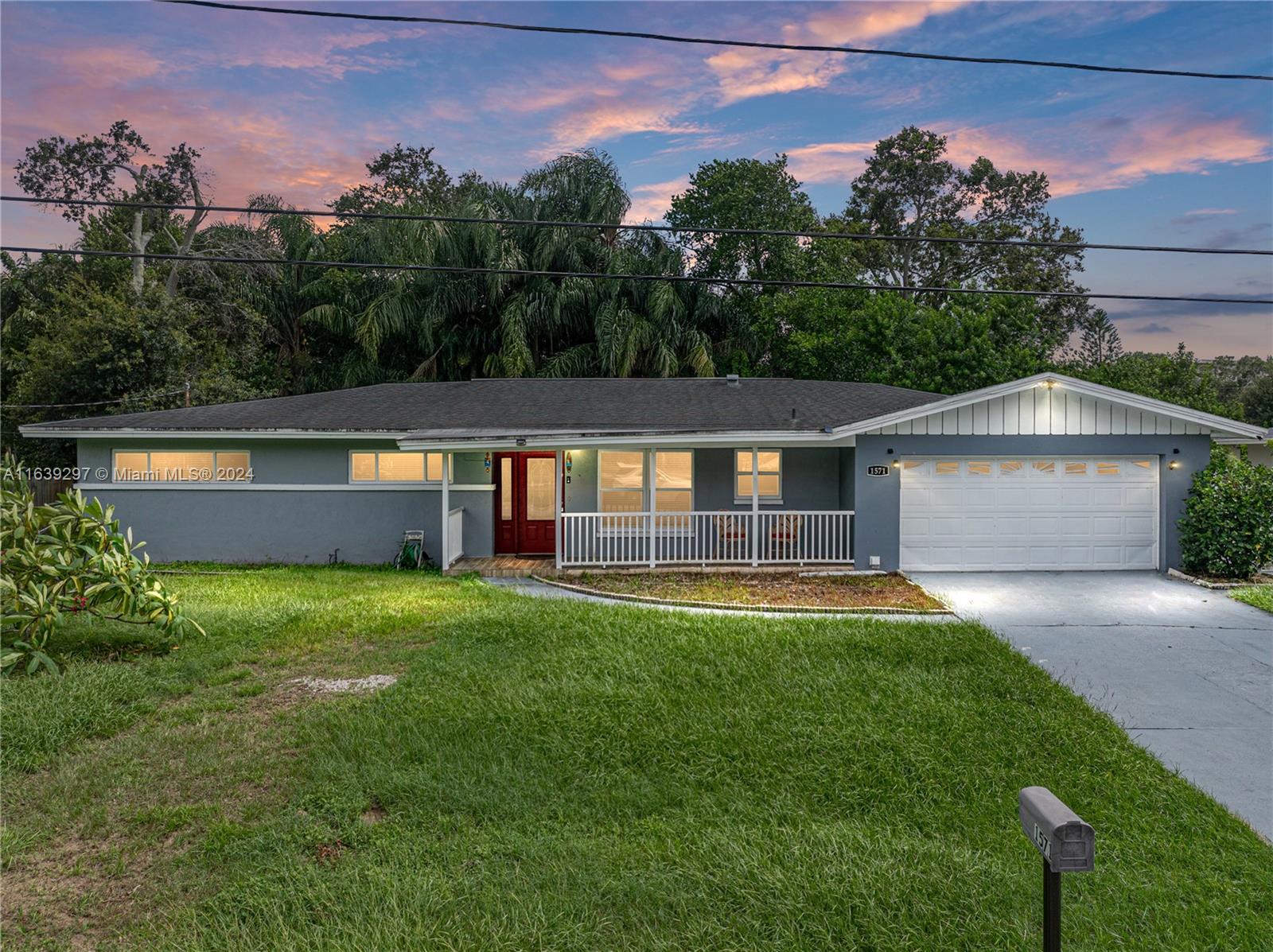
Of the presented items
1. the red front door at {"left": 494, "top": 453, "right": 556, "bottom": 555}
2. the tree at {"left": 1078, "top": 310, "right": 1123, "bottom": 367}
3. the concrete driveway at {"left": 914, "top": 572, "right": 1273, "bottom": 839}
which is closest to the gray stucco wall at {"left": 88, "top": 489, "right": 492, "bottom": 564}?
the red front door at {"left": 494, "top": 453, "right": 556, "bottom": 555}

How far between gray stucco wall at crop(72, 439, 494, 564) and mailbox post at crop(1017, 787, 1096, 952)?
12.0 m

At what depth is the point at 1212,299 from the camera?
36.4ft

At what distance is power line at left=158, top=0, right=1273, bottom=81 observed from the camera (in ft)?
18.9

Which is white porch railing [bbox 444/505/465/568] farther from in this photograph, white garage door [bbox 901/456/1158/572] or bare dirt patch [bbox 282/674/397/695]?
white garage door [bbox 901/456/1158/572]

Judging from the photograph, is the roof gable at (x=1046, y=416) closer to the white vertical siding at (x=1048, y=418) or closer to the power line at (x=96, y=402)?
the white vertical siding at (x=1048, y=418)

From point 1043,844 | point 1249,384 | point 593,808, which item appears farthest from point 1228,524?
point 1249,384

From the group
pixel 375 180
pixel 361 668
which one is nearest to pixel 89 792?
pixel 361 668

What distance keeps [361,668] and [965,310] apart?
22860mm

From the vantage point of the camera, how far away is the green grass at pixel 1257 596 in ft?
31.7

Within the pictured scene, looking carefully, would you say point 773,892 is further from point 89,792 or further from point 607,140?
point 607,140

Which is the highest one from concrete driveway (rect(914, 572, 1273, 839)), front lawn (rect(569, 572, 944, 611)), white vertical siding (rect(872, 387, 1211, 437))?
white vertical siding (rect(872, 387, 1211, 437))

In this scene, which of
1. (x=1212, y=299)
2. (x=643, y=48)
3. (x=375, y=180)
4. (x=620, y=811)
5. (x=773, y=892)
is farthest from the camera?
(x=375, y=180)

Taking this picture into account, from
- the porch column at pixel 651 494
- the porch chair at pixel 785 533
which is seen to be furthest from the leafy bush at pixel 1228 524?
the porch column at pixel 651 494

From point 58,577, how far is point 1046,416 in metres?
13.6
